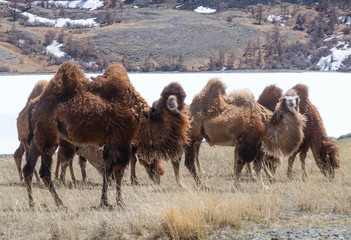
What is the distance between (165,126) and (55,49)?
146ft

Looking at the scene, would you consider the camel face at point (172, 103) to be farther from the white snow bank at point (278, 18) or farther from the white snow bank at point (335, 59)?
the white snow bank at point (278, 18)

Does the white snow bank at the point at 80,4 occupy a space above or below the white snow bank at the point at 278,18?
above

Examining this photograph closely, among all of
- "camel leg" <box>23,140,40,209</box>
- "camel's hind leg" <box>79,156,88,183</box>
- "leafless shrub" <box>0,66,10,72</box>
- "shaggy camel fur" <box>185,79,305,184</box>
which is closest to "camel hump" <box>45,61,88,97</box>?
"camel leg" <box>23,140,40,209</box>

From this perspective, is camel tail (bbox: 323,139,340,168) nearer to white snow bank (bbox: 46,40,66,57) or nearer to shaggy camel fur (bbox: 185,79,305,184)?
shaggy camel fur (bbox: 185,79,305,184)

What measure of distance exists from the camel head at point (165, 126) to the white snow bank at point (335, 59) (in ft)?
113

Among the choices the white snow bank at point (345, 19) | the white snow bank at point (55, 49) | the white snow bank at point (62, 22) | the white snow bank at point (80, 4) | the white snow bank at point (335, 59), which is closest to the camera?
the white snow bank at point (335, 59)

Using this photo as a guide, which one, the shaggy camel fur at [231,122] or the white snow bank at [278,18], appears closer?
the shaggy camel fur at [231,122]

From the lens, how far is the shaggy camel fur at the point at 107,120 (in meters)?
8.02

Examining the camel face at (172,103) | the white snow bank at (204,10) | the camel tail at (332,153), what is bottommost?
the camel tail at (332,153)

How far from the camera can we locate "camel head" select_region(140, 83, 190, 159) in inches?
324

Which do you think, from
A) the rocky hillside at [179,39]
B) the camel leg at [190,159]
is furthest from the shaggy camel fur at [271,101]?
the rocky hillside at [179,39]

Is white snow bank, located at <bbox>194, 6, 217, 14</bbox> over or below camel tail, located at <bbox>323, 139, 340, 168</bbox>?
over

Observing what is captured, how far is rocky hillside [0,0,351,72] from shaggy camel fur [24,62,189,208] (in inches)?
1351

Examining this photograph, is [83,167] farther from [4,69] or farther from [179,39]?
[179,39]
